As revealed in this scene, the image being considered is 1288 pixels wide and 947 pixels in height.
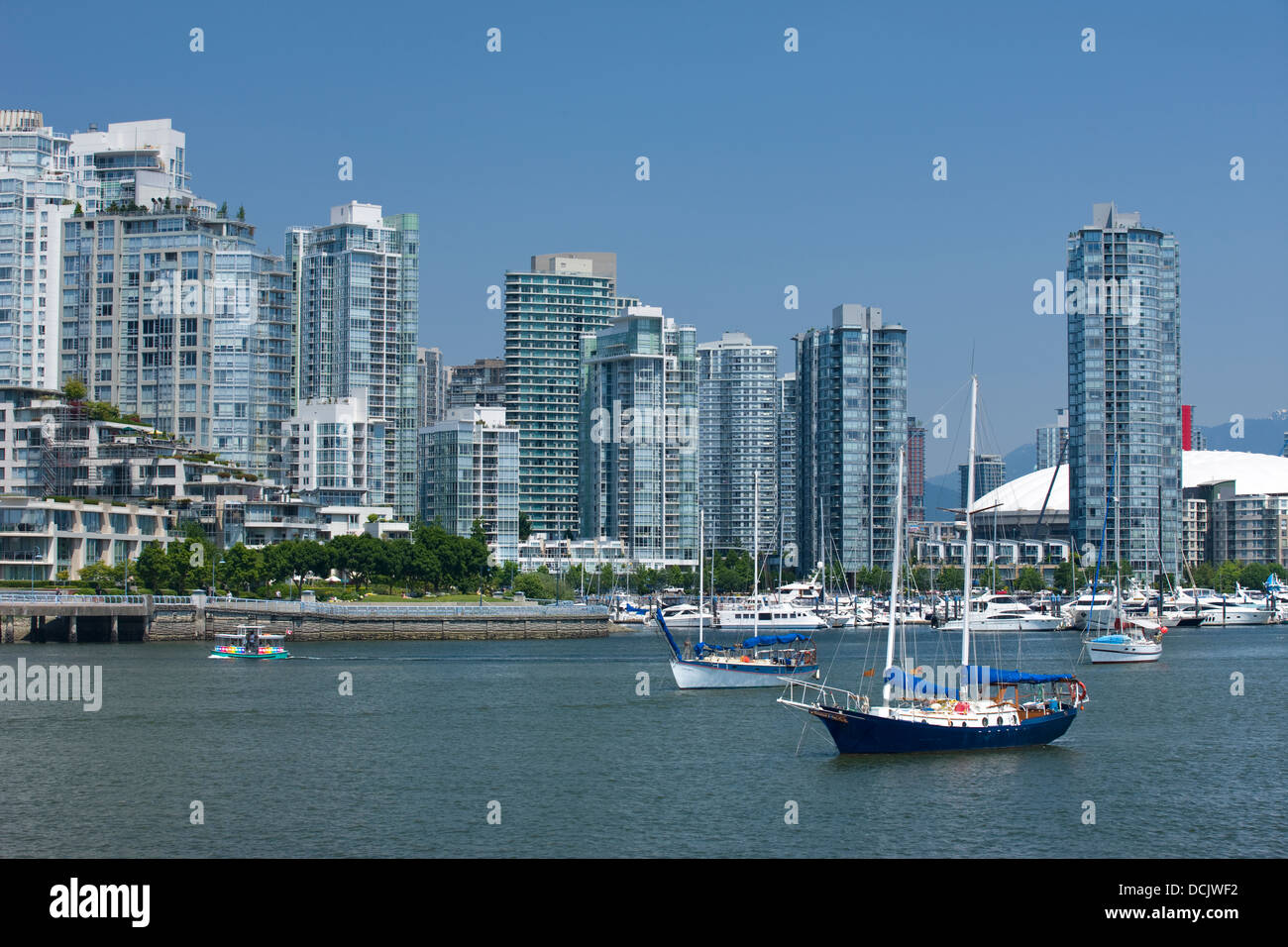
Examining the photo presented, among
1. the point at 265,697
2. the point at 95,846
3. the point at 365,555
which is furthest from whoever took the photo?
the point at 365,555

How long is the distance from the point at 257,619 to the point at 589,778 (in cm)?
9106

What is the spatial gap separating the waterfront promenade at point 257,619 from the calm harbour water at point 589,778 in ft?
134

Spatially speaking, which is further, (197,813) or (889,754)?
(889,754)

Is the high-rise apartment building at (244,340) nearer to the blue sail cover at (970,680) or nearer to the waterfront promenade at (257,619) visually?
the waterfront promenade at (257,619)

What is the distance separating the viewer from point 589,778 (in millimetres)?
51344

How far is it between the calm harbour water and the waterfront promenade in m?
41.0

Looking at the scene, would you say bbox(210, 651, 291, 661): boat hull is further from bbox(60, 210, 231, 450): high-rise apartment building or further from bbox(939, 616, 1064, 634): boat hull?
bbox(60, 210, 231, 450): high-rise apartment building

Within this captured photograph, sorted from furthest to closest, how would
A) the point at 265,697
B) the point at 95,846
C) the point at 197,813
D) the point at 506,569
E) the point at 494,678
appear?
the point at 506,569
the point at 494,678
the point at 265,697
the point at 197,813
the point at 95,846

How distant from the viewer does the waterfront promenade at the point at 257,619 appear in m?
124
